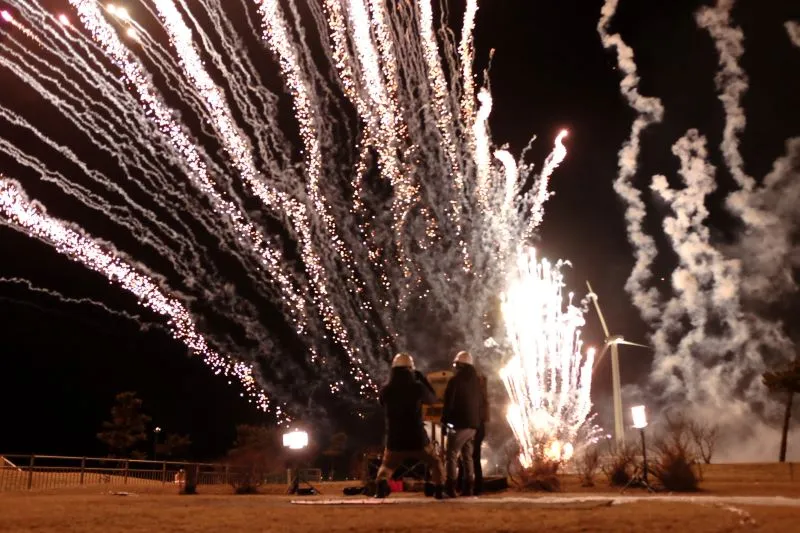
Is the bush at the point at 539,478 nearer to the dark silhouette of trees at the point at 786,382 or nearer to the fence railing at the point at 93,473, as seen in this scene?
the fence railing at the point at 93,473

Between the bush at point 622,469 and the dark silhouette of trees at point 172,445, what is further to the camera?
the dark silhouette of trees at point 172,445

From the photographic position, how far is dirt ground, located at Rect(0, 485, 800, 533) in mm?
5422

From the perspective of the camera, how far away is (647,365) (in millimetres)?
53500

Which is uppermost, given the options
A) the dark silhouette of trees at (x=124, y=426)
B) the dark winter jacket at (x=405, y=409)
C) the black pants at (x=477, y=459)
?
the dark silhouette of trees at (x=124, y=426)

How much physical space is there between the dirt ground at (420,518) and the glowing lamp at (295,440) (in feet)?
21.4

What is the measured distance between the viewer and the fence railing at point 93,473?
19.7 metres

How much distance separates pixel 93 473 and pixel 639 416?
56.4ft

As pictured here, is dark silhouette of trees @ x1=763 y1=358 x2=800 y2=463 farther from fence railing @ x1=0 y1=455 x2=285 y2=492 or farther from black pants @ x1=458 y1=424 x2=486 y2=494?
black pants @ x1=458 y1=424 x2=486 y2=494

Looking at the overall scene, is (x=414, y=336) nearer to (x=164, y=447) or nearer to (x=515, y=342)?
(x=164, y=447)

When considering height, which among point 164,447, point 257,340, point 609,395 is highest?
point 257,340

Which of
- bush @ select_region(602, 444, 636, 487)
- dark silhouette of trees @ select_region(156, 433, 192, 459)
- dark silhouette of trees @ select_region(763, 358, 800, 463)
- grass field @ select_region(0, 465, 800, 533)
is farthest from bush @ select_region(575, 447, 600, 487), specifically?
dark silhouette of trees @ select_region(156, 433, 192, 459)

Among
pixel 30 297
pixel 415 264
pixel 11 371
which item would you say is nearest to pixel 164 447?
pixel 11 371

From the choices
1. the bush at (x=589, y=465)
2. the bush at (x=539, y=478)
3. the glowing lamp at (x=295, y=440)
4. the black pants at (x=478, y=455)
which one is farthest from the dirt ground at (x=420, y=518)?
the glowing lamp at (x=295, y=440)

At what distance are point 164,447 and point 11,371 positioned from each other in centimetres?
1133
